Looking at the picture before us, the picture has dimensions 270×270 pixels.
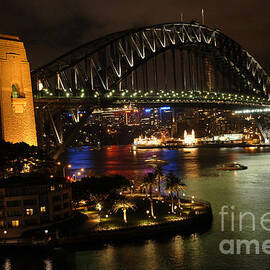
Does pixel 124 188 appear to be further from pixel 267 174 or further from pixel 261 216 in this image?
Result: pixel 267 174

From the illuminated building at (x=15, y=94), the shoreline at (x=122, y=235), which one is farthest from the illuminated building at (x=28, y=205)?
the illuminated building at (x=15, y=94)

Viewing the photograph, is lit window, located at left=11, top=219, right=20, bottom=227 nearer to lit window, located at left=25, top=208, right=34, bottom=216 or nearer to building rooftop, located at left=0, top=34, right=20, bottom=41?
lit window, located at left=25, top=208, right=34, bottom=216

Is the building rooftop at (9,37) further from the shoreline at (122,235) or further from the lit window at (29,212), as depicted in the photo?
the shoreline at (122,235)

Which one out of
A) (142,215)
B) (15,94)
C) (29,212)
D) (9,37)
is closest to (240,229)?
(142,215)

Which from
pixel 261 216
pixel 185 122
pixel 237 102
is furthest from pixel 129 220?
pixel 185 122

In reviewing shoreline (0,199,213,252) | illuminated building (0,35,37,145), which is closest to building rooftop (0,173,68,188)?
shoreline (0,199,213,252)

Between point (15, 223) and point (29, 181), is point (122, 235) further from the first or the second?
point (29, 181)
